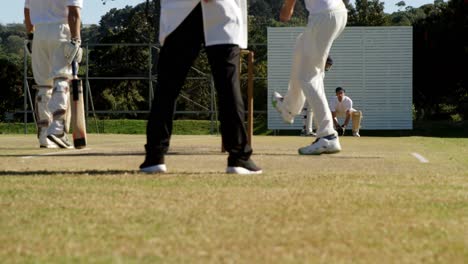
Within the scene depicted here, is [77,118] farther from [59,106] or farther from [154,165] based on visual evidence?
[154,165]

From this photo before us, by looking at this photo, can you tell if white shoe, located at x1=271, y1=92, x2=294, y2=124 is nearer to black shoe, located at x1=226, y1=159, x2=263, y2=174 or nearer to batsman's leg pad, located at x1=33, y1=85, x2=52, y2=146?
batsman's leg pad, located at x1=33, y1=85, x2=52, y2=146

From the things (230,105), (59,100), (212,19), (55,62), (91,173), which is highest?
(212,19)

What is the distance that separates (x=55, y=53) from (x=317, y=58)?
3005 mm

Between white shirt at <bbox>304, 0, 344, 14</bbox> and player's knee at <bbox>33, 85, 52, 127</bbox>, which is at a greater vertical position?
white shirt at <bbox>304, 0, 344, 14</bbox>

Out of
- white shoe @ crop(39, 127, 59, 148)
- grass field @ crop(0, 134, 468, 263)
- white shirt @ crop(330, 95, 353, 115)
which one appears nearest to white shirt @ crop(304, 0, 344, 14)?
grass field @ crop(0, 134, 468, 263)

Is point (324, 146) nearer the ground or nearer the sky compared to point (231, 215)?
nearer the ground

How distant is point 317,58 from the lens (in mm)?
8898

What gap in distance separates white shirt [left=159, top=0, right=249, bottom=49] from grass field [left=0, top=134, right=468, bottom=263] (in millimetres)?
902

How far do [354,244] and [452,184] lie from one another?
2501mm

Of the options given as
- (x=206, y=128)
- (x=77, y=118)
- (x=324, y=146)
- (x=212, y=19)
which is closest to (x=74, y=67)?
(x=77, y=118)

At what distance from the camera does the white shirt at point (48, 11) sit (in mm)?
10250

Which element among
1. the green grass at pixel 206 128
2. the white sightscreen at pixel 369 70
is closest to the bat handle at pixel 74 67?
the green grass at pixel 206 128

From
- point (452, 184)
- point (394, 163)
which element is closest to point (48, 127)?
point (394, 163)

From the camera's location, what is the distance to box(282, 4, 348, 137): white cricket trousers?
8.80 meters
